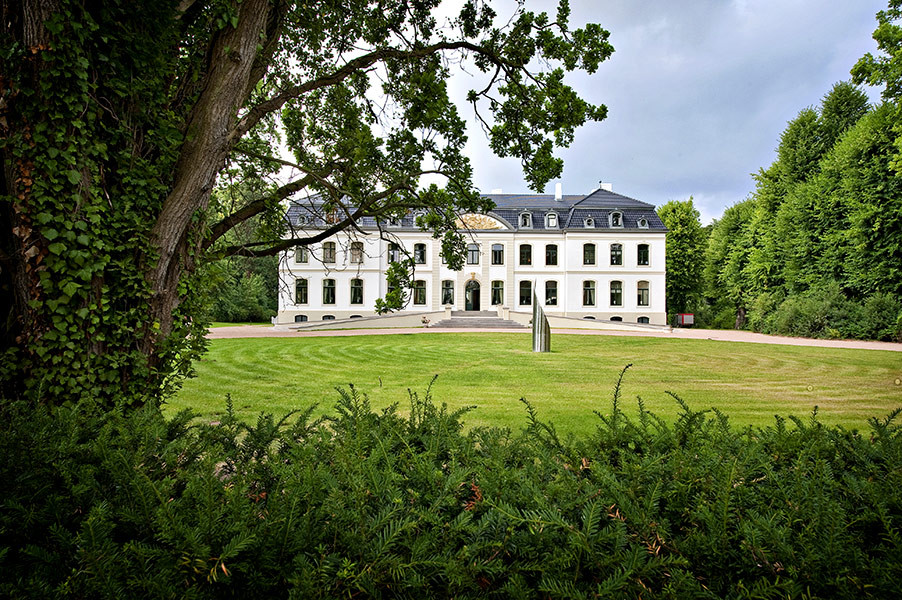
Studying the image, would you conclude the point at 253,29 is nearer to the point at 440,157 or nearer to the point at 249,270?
the point at 440,157

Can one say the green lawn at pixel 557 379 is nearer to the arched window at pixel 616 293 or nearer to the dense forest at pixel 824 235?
the dense forest at pixel 824 235

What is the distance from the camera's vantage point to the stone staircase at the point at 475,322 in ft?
95.2

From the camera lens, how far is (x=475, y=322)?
3048 centimetres

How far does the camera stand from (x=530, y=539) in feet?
4.42

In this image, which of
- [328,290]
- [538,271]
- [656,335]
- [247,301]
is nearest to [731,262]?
[538,271]

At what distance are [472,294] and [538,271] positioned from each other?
566 centimetres

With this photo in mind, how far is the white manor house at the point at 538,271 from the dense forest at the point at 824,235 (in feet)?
20.7

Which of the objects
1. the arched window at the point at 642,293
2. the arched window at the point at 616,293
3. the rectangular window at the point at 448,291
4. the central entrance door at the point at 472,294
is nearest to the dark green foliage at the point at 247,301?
the rectangular window at the point at 448,291

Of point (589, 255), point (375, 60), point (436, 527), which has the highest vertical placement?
point (589, 255)

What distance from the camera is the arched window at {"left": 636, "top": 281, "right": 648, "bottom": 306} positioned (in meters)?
35.5

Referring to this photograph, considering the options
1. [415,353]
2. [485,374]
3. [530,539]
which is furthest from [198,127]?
[415,353]

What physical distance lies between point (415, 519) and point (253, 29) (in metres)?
3.67

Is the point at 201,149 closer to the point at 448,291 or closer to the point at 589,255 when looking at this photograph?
the point at 448,291

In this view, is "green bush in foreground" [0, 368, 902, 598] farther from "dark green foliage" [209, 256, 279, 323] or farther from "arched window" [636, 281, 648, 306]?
"arched window" [636, 281, 648, 306]
